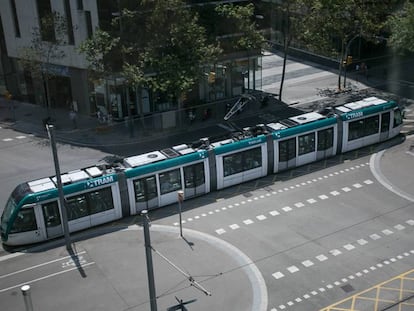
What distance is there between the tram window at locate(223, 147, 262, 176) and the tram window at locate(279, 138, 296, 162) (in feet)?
5.01

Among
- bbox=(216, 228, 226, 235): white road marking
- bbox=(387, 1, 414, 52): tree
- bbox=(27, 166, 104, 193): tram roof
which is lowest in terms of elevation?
bbox=(216, 228, 226, 235): white road marking

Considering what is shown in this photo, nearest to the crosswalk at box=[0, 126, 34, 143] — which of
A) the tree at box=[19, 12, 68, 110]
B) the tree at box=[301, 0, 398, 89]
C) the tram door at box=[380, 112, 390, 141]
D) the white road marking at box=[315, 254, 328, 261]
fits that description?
the tree at box=[19, 12, 68, 110]

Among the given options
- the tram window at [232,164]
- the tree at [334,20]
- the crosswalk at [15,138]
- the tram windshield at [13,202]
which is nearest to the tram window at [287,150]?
the tram window at [232,164]

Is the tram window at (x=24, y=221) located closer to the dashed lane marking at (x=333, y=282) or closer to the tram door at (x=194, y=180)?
the tram door at (x=194, y=180)

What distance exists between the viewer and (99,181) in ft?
87.5

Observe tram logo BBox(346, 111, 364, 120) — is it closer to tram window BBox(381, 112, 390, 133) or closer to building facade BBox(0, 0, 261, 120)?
tram window BBox(381, 112, 390, 133)

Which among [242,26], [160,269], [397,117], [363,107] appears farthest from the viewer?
[242,26]

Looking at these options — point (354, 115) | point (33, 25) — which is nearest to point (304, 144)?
point (354, 115)

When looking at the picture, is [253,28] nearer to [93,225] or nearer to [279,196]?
[279,196]

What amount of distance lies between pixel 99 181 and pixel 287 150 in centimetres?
1188

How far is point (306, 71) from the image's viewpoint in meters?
56.7

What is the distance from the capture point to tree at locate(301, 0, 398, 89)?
4534 cm

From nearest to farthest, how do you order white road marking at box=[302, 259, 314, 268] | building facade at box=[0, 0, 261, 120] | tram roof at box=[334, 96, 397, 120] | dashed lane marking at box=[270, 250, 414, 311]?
dashed lane marking at box=[270, 250, 414, 311] → white road marking at box=[302, 259, 314, 268] → tram roof at box=[334, 96, 397, 120] → building facade at box=[0, 0, 261, 120]

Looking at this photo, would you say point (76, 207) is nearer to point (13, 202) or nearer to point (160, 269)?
point (13, 202)
